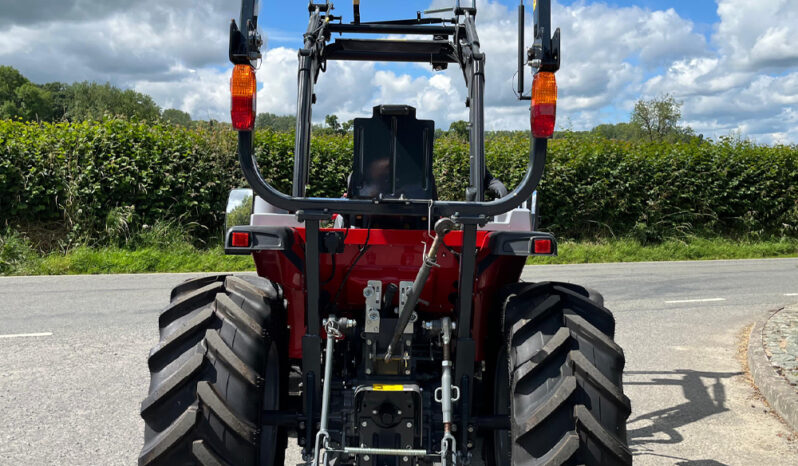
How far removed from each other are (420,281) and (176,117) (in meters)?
13.5

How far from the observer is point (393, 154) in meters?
3.05

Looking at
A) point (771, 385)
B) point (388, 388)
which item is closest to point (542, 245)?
point (388, 388)

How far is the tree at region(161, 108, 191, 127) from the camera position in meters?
14.7

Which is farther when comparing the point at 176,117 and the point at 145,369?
the point at 176,117

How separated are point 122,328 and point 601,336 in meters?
6.30

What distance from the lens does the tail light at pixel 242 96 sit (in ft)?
8.51

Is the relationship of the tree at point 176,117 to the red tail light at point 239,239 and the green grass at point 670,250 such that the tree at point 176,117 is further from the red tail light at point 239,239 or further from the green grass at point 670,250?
the red tail light at point 239,239

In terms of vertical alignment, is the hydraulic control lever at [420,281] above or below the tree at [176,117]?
below

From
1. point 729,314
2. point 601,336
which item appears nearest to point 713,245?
point 729,314

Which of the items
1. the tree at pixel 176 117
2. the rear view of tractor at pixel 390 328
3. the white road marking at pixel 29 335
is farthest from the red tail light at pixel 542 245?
the tree at pixel 176 117

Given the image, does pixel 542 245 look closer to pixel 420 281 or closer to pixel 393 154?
pixel 420 281

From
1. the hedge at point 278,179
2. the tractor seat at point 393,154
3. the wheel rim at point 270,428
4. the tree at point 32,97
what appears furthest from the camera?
the tree at point 32,97

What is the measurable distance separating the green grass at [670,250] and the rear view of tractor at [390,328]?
11.6m

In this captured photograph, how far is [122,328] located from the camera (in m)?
7.80
